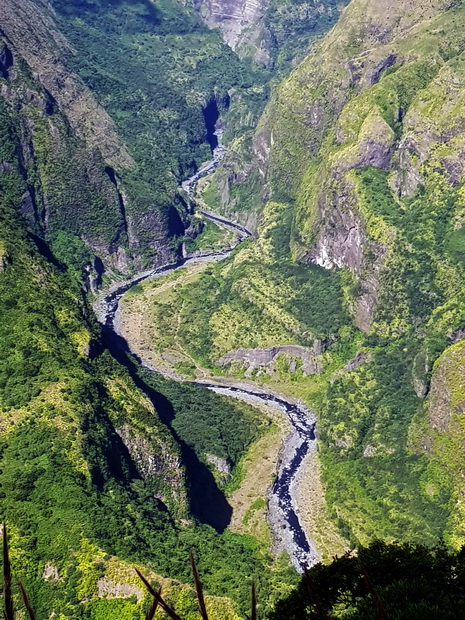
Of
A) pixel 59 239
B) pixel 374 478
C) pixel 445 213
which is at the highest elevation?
pixel 445 213

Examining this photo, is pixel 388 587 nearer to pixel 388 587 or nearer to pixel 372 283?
pixel 388 587

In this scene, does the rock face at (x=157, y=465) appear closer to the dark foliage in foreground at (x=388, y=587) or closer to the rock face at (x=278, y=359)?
the rock face at (x=278, y=359)

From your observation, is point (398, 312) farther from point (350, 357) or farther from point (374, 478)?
point (374, 478)

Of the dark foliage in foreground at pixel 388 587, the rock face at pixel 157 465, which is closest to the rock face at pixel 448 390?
the rock face at pixel 157 465

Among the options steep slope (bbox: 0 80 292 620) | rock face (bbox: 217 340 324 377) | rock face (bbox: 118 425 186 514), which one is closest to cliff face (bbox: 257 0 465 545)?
rock face (bbox: 217 340 324 377)

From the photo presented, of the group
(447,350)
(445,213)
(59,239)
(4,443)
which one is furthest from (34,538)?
(59,239)

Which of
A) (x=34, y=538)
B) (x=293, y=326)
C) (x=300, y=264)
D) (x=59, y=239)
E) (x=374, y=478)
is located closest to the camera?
(x=34, y=538)

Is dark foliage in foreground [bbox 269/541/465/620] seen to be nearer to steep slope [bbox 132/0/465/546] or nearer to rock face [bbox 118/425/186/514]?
steep slope [bbox 132/0/465/546]
